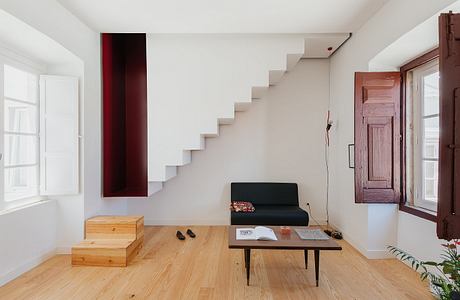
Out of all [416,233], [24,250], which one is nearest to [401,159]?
[416,233]

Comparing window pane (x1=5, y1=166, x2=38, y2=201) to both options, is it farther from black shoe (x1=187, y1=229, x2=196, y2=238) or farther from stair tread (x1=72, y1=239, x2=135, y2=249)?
black shoe (x1=187, y1=229, x2=196, y2=238)

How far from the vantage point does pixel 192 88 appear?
3936 mm

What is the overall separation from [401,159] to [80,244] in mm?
3643

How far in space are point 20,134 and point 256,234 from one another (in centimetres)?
265

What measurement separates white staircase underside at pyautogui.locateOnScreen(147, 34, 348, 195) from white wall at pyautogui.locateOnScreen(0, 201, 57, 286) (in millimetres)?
1252

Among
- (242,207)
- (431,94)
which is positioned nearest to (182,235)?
(242,207)

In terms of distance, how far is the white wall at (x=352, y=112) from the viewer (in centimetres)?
268

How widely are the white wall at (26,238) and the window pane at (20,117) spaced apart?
83cm

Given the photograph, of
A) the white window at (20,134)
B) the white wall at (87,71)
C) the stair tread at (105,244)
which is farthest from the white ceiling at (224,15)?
the stair tread at (105,244)

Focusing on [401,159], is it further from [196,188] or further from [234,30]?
[196,188]

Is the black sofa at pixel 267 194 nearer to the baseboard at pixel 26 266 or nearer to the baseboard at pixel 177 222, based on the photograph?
the baseboard at pixel 177 222

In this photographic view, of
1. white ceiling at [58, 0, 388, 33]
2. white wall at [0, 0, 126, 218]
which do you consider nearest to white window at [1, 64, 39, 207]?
white wall at [0, 0, 126, 218]

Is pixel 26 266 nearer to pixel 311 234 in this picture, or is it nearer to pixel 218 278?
pixel 218 278

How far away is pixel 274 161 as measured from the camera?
4.77 metres
